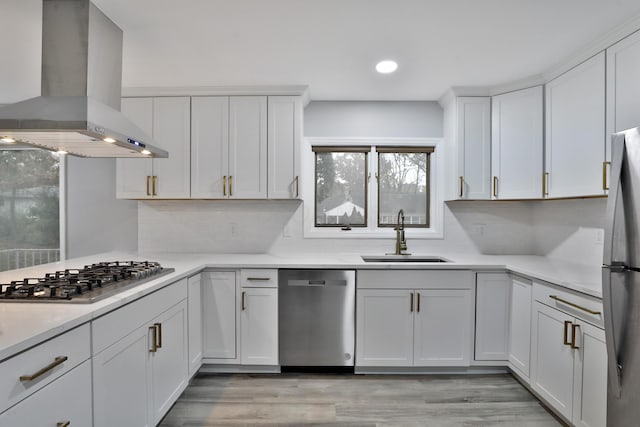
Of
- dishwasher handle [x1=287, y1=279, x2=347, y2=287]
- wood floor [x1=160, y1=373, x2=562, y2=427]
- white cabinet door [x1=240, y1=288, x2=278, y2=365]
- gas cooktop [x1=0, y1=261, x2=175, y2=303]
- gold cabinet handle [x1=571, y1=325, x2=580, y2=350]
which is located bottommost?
wood floor [x1=160, y1=373, x2=562, y2=427]

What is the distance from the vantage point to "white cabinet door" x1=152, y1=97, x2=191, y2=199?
2.92 m

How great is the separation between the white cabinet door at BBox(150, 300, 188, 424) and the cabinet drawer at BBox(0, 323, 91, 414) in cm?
60

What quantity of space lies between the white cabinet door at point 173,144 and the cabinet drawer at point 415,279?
1745 millimetres

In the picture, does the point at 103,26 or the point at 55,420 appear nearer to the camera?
the point at 55,420

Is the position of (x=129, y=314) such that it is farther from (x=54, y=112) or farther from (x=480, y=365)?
(x=480, y=365)

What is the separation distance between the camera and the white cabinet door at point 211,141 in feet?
9.61

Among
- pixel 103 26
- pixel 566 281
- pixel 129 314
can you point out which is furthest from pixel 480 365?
pixel 103 26

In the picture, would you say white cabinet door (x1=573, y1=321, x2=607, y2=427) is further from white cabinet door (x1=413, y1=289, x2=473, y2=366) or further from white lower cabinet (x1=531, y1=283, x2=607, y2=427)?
white cabinet door (x1=413, y1=289, x2=473, y2=366)

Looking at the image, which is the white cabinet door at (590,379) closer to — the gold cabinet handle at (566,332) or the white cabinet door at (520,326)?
the gold cabinet handle at (566,332)

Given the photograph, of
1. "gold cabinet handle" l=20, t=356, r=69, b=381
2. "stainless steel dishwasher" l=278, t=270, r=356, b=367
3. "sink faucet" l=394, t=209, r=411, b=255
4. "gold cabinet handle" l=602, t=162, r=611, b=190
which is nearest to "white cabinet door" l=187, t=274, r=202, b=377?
"stainless steel dishwasher" l=278, t=270, r=356, b=367

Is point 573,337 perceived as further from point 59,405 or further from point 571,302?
point 59,405

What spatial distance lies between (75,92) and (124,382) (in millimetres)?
1460

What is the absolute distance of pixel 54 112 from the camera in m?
1.50

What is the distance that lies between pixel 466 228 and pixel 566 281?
1.34m
